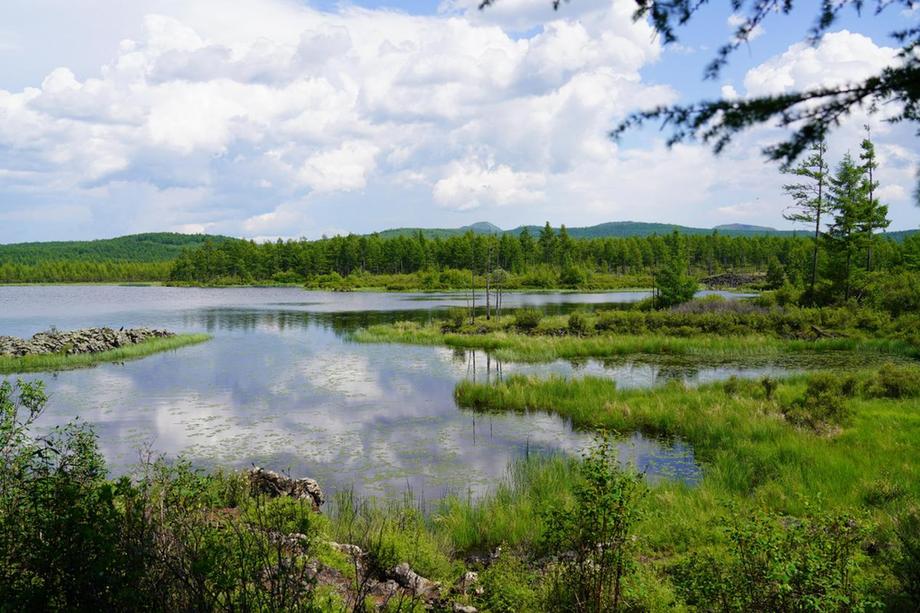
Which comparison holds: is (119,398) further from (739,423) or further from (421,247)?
(421,247)

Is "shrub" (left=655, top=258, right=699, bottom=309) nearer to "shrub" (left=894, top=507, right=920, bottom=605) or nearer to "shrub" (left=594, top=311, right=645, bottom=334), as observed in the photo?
"shrub" (left=594, top=311, right=645, bottom=334)

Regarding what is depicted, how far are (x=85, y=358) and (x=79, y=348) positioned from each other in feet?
7.33

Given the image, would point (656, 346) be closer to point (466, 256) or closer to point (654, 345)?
point (654, 345)

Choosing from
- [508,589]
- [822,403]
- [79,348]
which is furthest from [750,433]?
[79,348]

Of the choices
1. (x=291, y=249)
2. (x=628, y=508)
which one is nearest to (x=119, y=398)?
(x=628, y=508)

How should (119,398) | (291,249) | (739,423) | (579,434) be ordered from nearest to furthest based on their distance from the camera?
(739,423) → (579,434) → (119,398) → (291,249)

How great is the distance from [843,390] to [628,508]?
14.7 m

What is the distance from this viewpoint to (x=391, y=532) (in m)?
8.95

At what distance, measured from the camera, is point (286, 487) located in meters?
11.1

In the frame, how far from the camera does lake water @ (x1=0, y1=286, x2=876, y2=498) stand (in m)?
14.3

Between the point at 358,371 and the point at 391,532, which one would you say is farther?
the point at 358,371

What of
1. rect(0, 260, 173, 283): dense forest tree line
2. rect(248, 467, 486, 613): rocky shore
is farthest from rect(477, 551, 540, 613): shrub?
rect(0, 260, 173, 283): dense forest tree line

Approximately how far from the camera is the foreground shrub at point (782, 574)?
18.1 ft

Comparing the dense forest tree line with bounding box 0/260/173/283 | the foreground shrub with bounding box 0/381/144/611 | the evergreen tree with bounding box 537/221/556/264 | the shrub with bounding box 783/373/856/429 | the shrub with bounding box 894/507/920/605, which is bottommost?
the shrub with bounding box 783/373/856/429
